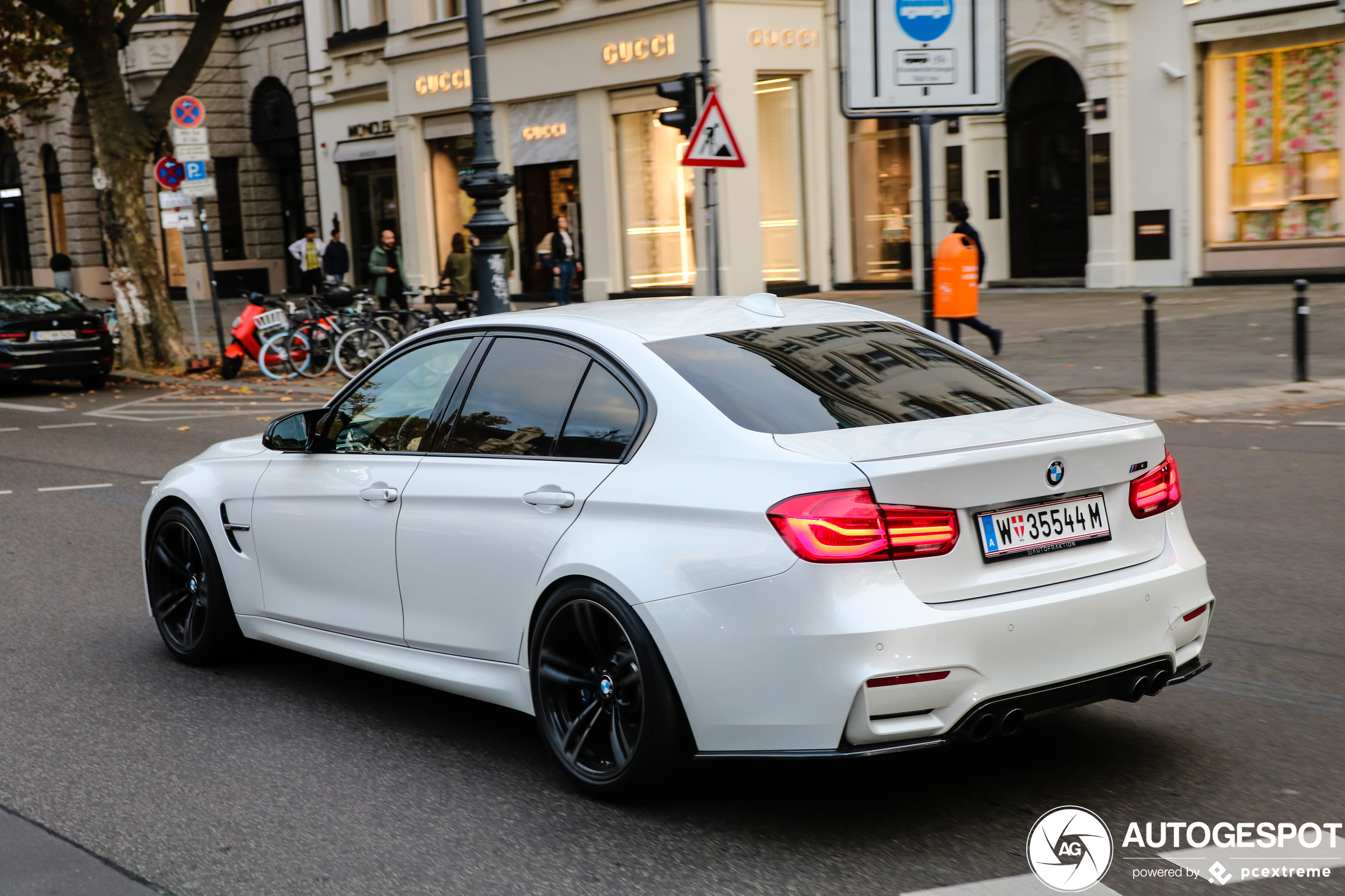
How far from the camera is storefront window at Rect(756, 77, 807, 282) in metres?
27.4

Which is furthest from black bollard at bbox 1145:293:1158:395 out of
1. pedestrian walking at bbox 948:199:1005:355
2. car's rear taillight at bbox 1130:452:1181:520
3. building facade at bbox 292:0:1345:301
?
→ building facade at bbox 292:0:1345:301

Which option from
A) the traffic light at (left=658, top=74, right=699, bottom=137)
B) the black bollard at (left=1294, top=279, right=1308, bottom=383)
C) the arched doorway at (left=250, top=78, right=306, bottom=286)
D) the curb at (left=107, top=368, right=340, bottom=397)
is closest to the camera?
the black bollard at (left=1294, top=279, right=1308, bottom=383)

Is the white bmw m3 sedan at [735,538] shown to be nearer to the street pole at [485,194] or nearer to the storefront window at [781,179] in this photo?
the street pole at [485,194]

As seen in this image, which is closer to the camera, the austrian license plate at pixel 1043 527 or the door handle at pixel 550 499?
the austrian license plate at pixel 1043 527

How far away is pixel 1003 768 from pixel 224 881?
220 cm

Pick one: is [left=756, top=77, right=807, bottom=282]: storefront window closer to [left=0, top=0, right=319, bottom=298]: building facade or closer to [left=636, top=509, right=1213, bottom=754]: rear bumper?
[left=0, top=0, right=319, bottom=298]: building facade

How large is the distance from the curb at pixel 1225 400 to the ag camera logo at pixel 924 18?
10.9 ft

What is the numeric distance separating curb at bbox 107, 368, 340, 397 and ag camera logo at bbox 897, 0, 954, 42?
8.26m

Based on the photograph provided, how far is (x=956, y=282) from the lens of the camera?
16391 millimetres

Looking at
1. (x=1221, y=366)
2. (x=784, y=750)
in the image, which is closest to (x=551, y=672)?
(x=784, y=750)

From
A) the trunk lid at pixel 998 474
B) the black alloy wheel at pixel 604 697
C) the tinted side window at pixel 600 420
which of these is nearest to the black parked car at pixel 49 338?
the tinted side window at pixel 600 420

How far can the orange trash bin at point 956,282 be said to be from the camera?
16.4 meters

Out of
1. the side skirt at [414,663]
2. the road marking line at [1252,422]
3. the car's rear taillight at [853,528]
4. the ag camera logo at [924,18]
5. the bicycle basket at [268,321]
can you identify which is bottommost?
the road marking line at [1252,422]

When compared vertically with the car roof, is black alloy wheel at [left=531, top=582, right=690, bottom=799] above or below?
below
